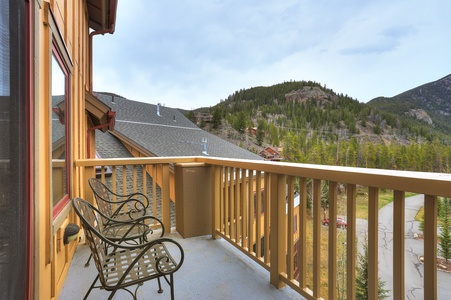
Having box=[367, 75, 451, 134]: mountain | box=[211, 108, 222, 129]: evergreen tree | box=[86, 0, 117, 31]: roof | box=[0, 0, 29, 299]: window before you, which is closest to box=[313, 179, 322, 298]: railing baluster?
box=[0, 0, 29, 299]: window

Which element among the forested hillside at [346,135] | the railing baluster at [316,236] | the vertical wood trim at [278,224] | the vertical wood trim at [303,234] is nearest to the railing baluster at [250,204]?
the vertical wood trim at [278,224]

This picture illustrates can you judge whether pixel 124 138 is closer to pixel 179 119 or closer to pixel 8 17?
pixel 179 119

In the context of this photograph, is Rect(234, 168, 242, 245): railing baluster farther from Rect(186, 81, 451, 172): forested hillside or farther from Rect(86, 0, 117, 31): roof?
Rect(86, 0, 117, 31): roof

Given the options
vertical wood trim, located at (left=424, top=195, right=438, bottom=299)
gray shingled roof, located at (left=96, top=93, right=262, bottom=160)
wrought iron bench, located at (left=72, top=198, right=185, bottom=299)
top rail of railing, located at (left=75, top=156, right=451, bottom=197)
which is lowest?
wrought iron bench, located at (left=72, top=198, right=185, bottom=299)

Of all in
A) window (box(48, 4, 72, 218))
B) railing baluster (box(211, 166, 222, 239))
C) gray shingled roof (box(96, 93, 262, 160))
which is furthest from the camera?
gray shingled roof (box(96, 93, 262, 160))

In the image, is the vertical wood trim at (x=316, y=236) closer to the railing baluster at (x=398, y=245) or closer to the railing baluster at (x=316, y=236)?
the railing baluster at (x=316, y=236)

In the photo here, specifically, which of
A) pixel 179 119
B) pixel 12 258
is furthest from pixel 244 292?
pixel 179 119
